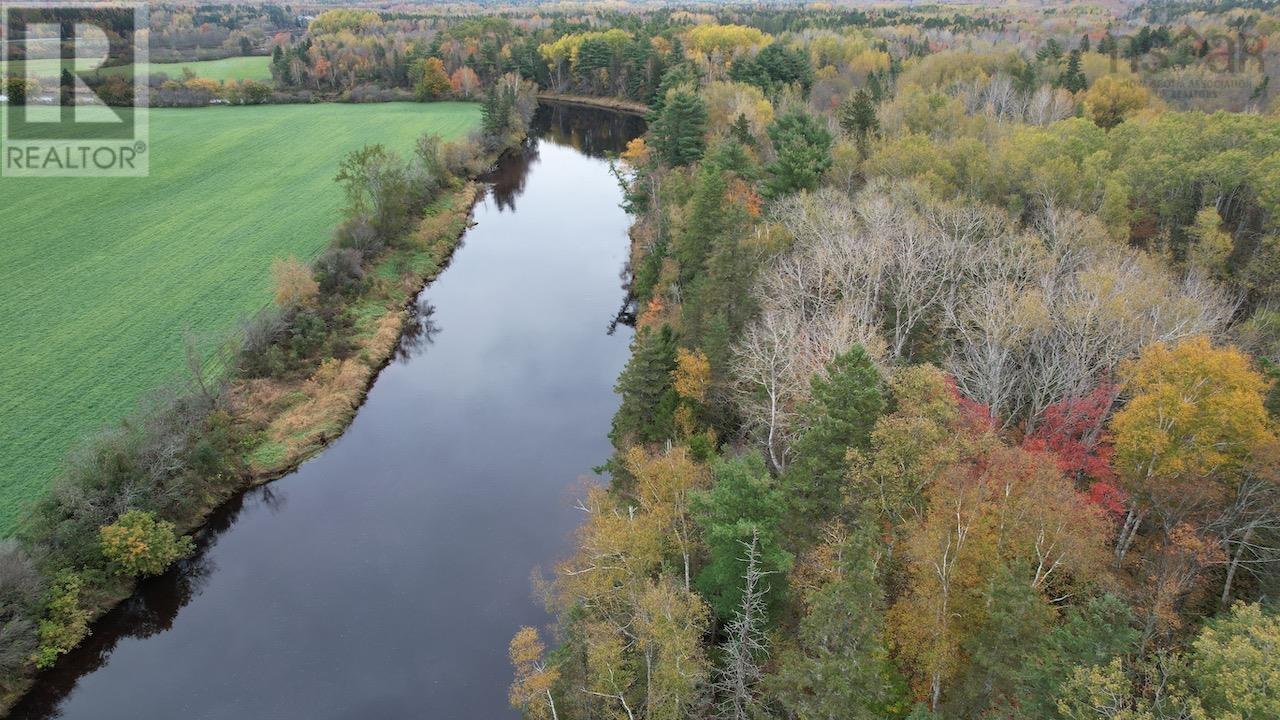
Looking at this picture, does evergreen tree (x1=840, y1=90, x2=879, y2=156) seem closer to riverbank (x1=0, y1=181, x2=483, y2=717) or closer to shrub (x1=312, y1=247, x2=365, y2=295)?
riverbank (x1=0, y1=181, x2=483, y2=717)

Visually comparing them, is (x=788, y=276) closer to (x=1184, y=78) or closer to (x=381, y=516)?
(x=381, y=516)

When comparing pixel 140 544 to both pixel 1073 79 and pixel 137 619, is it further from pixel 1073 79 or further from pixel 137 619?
pixel 1073 79

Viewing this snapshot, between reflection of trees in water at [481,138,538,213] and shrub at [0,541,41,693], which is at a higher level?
reflection of trees in water at [481,138,538,213]

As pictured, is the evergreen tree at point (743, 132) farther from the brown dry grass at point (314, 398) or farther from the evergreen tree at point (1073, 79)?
the evergreen tree at point (1073, 79)

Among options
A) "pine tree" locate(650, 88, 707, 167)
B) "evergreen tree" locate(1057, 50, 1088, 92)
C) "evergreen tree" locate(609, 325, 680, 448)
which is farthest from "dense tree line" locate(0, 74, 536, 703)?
"evergreen tree" locate(1057, 50, 1088, 92)

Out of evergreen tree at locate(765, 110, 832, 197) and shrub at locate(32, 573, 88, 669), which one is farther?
evergreen tree at locate(765, 110, 832, 197)

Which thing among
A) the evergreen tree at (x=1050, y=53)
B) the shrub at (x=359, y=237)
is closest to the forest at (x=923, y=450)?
the shrub at (x=359, y=237)

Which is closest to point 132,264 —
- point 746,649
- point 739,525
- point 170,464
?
point 170,464
